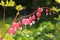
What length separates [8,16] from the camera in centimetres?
764

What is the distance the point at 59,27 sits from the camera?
3816mm

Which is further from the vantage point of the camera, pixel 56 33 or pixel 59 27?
pixel 56 33

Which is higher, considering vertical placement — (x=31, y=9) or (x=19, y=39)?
(x=19, y=39)

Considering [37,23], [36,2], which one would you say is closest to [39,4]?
[36,2]

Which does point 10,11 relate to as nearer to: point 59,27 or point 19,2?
point 19,2

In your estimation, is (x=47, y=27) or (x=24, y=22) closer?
(x=24, y=22)

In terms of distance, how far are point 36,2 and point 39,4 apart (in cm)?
12

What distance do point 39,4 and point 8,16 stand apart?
3.27 feet

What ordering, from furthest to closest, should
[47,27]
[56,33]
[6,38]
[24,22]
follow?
[56,33] < [47,27] < [24,22] < [6,38]

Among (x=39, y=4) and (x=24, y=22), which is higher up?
(x=24, y=22)

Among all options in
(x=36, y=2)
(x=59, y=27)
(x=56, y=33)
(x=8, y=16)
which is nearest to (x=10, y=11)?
(x=8, y=16)

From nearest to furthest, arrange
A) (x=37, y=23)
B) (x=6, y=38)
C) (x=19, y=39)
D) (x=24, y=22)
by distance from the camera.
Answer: (x=6, y=38) → (x=24, y=22) → (x=19, y=39) → (x=37, y=23)

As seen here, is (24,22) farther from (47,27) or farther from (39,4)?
(39,4)

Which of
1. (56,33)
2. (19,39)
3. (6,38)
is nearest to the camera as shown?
(6,38)
